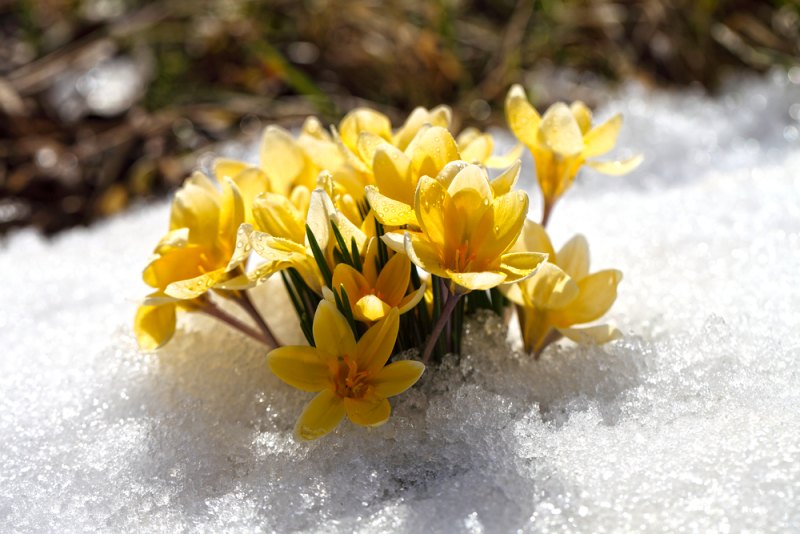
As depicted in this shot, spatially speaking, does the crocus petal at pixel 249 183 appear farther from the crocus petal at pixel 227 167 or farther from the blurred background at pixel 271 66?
the blurred background at pixel 271 66

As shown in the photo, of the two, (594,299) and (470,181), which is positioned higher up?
(470,181)

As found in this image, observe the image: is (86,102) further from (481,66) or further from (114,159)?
(481,66)

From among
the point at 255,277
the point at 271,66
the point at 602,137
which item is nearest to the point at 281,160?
the point at 255,277

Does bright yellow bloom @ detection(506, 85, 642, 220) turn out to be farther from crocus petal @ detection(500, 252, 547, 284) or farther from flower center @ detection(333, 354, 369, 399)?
flower center @ detection(333, 354, 369, 399)

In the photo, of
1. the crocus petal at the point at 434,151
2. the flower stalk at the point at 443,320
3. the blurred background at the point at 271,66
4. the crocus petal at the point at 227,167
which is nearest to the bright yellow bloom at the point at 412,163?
the crocus petal at the point at 434,151

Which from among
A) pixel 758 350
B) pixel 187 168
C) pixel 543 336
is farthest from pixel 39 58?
pixel 758 350

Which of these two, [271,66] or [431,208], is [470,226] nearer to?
[431,208]
